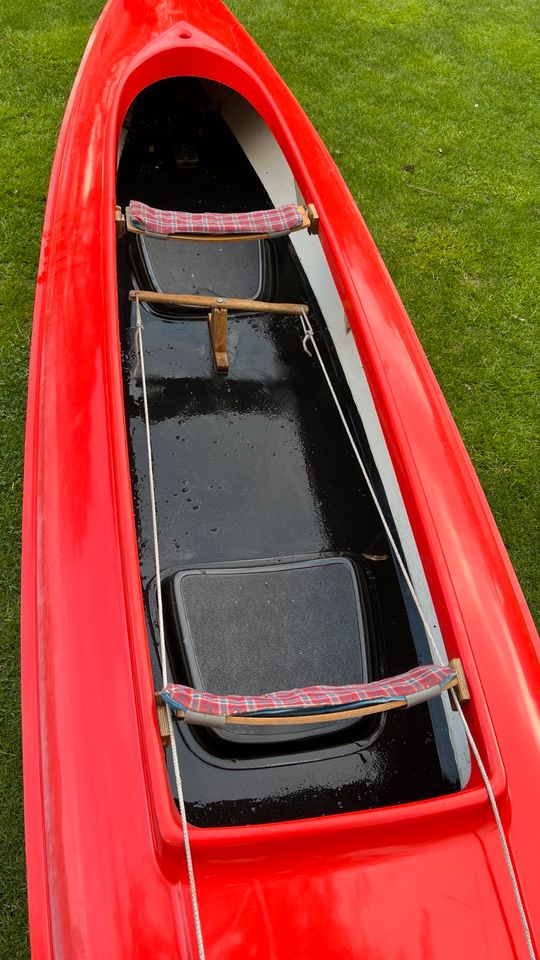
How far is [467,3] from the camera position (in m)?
5.94

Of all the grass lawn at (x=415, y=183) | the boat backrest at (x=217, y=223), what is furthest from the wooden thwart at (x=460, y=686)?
the boat backrest at (x=217, y=223)

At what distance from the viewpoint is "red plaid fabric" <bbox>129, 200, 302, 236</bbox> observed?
2674mm

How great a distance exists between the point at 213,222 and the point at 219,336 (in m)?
0.51

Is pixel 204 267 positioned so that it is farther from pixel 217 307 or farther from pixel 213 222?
pixel 217 307

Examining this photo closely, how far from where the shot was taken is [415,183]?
175 inches

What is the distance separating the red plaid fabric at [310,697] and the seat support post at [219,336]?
4.63 feet

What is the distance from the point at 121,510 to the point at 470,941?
128 centimetres

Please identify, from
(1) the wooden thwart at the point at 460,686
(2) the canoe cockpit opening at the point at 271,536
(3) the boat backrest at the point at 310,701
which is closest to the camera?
(3) the boat backrest at the point at 310,701

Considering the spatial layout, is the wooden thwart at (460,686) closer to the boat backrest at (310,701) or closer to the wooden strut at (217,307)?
the boat backrest at (310,701)

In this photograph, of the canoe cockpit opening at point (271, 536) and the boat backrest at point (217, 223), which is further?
the boat backrest at point (217, 223)

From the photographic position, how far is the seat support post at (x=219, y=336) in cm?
256

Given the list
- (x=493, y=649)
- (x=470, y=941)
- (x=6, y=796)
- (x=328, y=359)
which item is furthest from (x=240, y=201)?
(x=470, y=941)

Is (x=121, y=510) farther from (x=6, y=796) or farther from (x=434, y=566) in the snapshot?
(x=6, y=796)

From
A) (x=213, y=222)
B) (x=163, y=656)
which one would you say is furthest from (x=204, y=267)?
(x=163, y=656)
